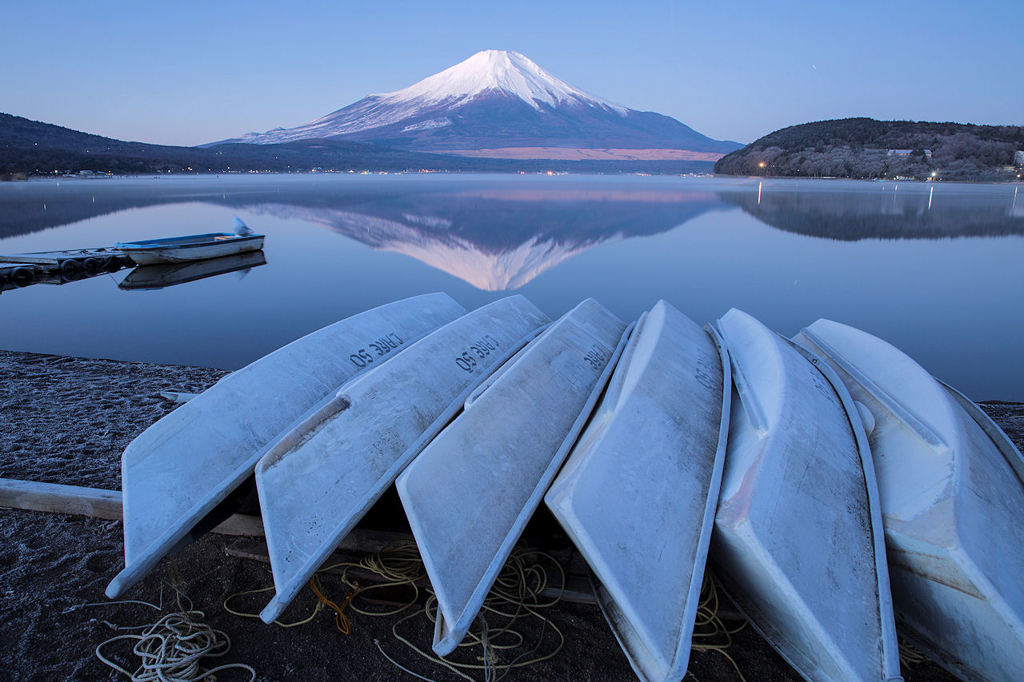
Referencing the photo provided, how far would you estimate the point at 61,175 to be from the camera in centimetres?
6300

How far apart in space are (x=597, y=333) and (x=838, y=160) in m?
67.9

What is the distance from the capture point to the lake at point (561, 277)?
826cm

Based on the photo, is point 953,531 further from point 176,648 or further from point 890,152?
point 890,152

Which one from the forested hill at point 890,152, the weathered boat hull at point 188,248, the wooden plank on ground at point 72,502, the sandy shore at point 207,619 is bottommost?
the sandy shore at point 207,619

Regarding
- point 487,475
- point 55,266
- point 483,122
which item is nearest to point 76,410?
point 487,475

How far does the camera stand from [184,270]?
46.4 feet

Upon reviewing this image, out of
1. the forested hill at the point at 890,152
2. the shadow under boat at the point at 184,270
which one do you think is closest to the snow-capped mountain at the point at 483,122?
the forested hill at the point at 890,152

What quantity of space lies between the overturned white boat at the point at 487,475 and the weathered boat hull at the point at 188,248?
13580 millimetres

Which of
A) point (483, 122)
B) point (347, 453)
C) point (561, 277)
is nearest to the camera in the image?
point (347, 453)

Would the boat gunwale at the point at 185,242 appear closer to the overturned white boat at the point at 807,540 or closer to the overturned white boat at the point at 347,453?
the overturned white boat at the point at 347,453

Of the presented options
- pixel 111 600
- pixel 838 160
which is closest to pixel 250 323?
pixel 111 600

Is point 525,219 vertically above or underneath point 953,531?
above

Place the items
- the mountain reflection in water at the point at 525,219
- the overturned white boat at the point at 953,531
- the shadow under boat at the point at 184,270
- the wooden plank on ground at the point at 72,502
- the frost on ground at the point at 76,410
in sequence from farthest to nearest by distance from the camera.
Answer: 1. the mountain reflection in water at the point at 525,219
2. the shadow under boat at the point at 184,270
3. the frost on ground at the point at 76,410
4. the wooden plank on ground at the point at 72,502
5. the overturned white boat at the point at 953,531

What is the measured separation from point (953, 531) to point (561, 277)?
10109 millimetres
